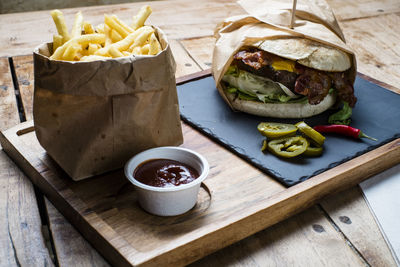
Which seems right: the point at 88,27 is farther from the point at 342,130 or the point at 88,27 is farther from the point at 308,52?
the point at 342,130

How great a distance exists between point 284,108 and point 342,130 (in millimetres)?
274

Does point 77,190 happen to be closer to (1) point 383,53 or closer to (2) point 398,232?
(2) point 398,232

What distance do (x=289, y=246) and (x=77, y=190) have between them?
0.72m

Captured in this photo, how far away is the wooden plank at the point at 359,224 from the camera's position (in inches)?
55.2

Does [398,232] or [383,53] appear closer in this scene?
[398,232]

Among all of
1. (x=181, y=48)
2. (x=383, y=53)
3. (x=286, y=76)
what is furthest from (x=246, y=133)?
(x=383, y=53)

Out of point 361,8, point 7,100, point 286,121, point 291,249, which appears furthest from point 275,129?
point 361,8

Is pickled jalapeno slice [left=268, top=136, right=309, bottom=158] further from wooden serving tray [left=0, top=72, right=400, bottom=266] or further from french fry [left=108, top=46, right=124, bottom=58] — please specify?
french fry [left=108, top=46, right=124, bottom=58]

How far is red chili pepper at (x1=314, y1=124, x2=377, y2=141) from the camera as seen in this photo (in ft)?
6.41

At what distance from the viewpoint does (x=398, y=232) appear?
151 cm

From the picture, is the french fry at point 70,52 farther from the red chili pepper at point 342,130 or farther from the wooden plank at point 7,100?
the red chili pepper at point 342,130

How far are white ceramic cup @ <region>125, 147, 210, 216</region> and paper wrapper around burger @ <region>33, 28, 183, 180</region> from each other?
0.11m

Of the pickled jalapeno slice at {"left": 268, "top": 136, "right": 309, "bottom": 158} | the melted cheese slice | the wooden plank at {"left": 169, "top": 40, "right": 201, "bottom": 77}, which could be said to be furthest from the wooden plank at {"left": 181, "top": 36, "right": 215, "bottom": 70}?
the pickled jalapeno slice at {"left": 268, "top": 136, "right": 309, "bottom": 158}

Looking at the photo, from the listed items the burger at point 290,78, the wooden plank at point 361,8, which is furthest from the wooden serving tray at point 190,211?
the wooden plank at point 361,8
